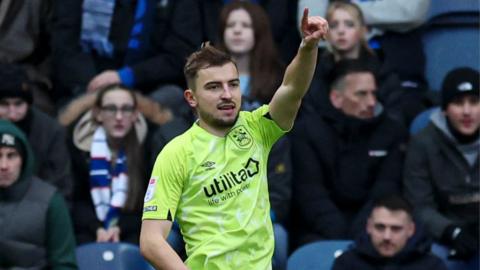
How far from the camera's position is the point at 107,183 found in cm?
896

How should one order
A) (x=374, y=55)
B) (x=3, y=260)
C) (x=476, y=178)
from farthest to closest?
(x=374, y=55) < (x=476, y=178) < (x=3, y=260)

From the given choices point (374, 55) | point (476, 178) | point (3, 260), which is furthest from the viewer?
point (374, 55)

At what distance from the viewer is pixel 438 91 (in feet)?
33.8

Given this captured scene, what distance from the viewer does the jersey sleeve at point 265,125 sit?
6258mm

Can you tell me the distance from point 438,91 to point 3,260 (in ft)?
12.2

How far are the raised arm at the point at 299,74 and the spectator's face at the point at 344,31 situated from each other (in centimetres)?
343

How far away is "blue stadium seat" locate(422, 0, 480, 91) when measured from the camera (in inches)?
410

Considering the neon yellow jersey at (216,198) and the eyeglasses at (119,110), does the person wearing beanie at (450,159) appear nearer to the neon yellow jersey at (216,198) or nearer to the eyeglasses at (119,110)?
the eyeglasses at (119,110)

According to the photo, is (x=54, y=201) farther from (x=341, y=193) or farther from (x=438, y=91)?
(x=438, y=91)

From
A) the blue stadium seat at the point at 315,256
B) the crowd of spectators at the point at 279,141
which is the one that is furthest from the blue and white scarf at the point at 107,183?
the blue stadium seat at the point at 315,256

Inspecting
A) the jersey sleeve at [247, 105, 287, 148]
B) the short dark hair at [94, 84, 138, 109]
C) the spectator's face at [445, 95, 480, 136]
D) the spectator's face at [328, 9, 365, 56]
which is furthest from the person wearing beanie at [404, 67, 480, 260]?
the jersey sleeve at [247, 105, 287, 148]

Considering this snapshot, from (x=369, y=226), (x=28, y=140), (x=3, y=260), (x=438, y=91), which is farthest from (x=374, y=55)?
(x=3, y=260)

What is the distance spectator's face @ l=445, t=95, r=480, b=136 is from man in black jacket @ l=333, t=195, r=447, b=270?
88 centimetres

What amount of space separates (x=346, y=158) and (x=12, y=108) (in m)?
2.13
